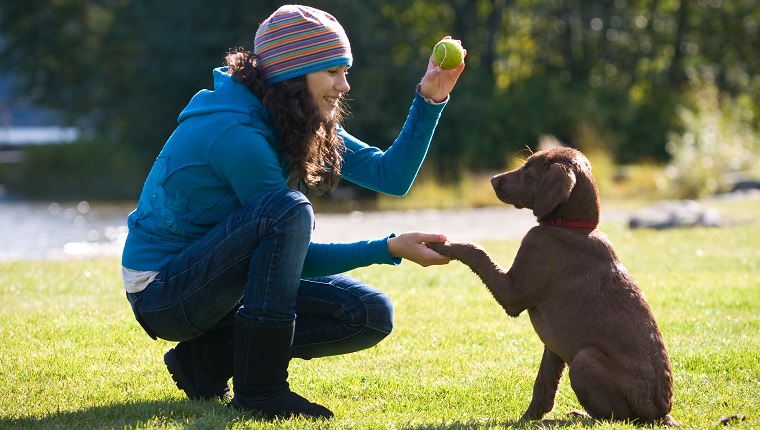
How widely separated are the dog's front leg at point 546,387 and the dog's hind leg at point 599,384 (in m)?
0.28

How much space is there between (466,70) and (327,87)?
21920 mm

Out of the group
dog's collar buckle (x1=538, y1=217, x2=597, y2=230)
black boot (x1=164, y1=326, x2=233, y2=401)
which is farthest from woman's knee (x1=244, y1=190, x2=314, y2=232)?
dog's collar buckle (x1=538, y1=217, x2=597, y2=230)

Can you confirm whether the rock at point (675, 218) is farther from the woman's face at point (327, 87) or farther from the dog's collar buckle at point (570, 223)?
the woman's face at point (327, 87)

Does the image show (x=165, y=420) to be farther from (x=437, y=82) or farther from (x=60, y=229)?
(x=60, y=229)

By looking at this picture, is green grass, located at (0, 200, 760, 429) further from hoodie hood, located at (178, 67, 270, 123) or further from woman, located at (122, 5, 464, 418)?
hoodie hood, located at (178, 67, 270, 123)

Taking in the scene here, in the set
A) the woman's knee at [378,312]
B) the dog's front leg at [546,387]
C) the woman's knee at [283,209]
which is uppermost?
the woman's knee at [283,209]

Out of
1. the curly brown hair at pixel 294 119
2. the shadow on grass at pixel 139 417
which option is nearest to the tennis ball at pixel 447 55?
the curly brown hair at pixel 294 119

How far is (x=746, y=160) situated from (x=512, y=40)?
12318 millimetres

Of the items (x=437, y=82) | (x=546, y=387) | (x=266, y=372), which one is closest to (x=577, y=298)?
(x=546, y=387)

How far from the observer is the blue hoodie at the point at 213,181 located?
13.5 ft

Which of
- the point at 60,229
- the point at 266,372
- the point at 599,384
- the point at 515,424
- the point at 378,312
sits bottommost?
the point at 60,229

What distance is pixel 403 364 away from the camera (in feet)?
17.6

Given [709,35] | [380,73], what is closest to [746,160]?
[380,73]

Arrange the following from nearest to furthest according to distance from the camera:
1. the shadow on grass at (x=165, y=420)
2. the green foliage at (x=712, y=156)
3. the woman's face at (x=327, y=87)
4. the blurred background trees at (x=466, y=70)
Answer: the shadow on grass at (x=165, y=420) → the woman's face at (x=327, y=87) → the green foliage at (x=712, y=156) → the blurred background trees at (x=466, y=70)
